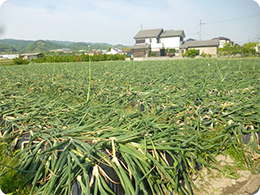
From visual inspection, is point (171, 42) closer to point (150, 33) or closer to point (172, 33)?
point (172, 33)

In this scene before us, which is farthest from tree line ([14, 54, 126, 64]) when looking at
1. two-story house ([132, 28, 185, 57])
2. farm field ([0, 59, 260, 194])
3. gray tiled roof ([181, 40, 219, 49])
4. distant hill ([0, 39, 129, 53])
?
gray tiled roof ([181, 40, 219, 49])

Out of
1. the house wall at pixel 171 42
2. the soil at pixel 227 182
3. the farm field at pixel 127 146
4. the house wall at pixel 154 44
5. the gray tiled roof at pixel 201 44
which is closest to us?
the farm field at pixel 127 146

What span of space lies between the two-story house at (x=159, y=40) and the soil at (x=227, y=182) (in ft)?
110

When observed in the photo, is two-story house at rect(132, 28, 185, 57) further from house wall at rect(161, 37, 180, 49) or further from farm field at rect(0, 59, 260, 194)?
farm field at rect(0, 59, 260, 194)

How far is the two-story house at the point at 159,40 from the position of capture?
115 feet

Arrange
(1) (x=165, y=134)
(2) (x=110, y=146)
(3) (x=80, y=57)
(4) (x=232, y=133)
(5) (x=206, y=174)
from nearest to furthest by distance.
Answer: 1. (2) (x=110, y=146)
2. (1) (x=165, y=134)
3. (5) (x=206, y=174)
4. (4) (x=232, y=133)
5. (3) (x=80, y=57)

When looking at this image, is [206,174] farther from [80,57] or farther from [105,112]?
[80,57]

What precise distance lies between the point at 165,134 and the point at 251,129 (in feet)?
3.24

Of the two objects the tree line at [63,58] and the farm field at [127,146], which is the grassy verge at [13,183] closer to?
the farm field at [127,146]

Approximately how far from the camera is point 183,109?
2.09 meters

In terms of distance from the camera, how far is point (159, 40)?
36.5m

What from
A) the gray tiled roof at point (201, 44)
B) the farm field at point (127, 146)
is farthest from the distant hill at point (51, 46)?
the gray tiled roof at point (201, 44)

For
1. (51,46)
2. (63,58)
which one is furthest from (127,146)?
(51,46)

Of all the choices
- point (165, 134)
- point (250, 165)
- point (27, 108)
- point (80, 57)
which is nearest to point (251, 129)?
point (250, 165)
